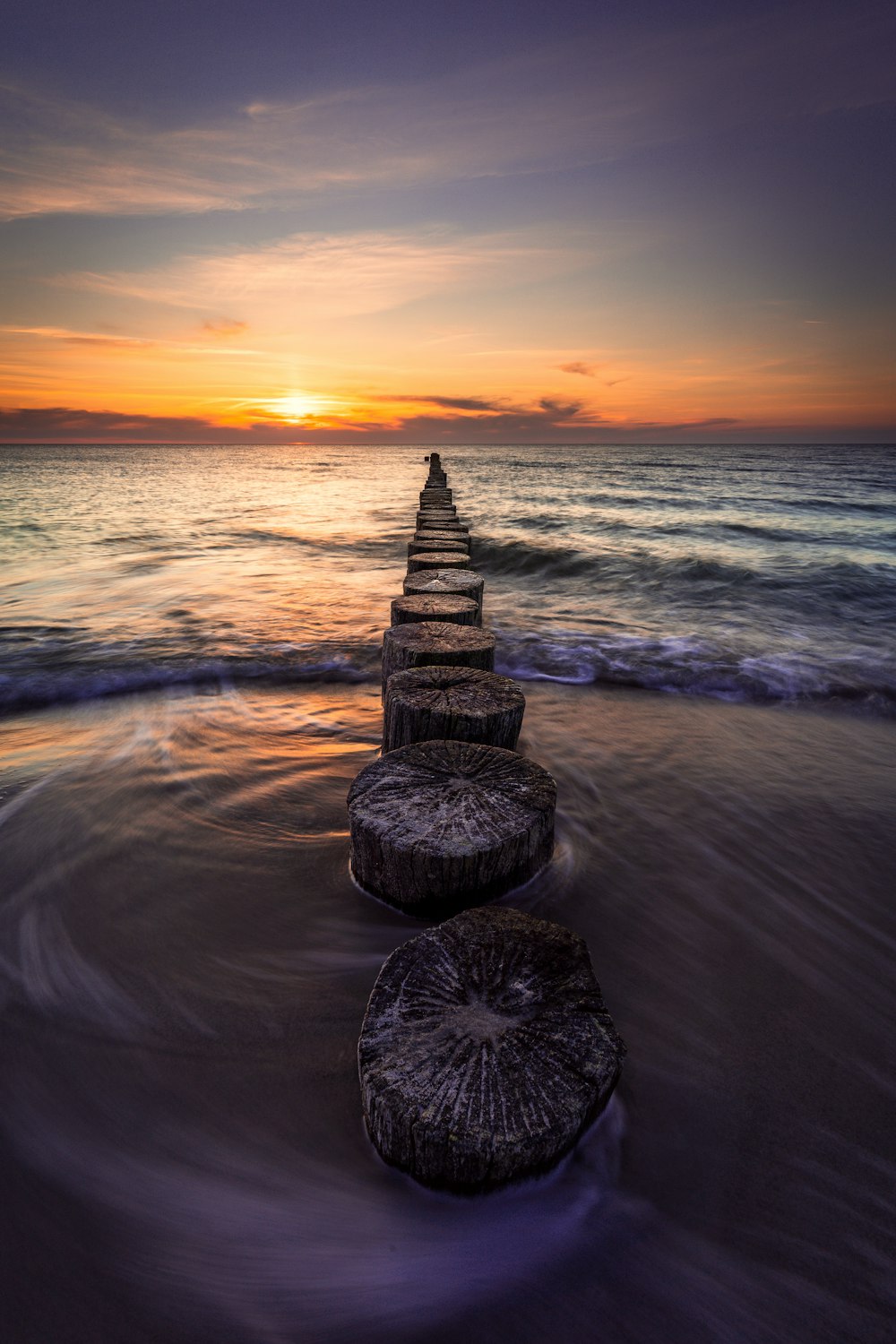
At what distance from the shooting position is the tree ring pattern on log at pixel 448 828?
1.83 m

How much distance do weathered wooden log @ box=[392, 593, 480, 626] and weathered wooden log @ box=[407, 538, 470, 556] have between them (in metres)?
2.05

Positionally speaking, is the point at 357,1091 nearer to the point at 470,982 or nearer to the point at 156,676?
the point at 470,982

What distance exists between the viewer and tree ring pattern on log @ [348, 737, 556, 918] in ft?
5.99

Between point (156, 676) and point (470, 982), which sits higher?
point (470, 982)

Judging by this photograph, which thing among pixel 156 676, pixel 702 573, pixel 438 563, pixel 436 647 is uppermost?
pixel 438 563

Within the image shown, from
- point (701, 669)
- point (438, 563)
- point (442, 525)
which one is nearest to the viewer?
point (438, 563)

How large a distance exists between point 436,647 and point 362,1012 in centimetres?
171

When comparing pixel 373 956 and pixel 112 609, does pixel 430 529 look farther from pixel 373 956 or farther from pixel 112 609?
pixel 373 956

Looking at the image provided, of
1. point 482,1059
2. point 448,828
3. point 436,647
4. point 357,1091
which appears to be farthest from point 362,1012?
point 436,647

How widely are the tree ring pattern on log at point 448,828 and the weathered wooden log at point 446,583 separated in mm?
2116

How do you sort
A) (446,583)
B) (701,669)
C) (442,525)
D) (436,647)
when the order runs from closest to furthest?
(436,647) < (446,583) < (701,669) < (442,525)

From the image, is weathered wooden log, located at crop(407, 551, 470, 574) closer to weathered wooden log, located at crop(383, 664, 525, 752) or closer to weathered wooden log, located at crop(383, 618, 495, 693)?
weathered wooden log, located at crop(383, 618, 495, 693)

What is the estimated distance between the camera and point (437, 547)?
6.12m

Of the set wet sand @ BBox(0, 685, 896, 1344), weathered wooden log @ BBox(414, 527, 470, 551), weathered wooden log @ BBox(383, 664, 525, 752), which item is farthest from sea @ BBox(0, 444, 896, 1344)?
weathered wooden log @ BBox(414, 527, 470, 551)
